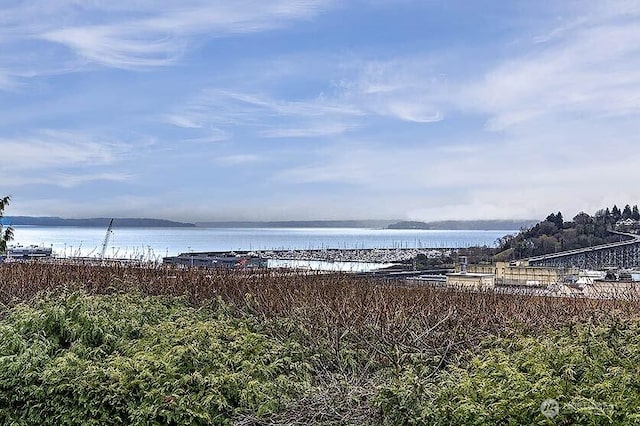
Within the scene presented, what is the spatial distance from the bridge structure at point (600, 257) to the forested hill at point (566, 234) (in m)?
2.23

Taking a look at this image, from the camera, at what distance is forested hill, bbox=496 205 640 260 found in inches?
1204

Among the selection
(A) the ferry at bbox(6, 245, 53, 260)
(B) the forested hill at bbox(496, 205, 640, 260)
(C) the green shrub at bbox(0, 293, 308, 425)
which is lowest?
(C) the green shrub at bbox(0, 293, 308, 425)

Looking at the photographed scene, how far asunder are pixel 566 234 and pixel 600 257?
7.43m

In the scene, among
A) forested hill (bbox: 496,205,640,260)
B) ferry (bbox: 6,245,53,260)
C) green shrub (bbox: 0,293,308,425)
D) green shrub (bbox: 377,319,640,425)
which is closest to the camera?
green shrub (bbox: 377,319,640,425)

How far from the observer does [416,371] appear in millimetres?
5891

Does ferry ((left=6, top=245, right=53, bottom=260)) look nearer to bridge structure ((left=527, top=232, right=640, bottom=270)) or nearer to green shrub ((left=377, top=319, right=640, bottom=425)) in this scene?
green shrub ((left=377, top=319, right=640, bottom=425))

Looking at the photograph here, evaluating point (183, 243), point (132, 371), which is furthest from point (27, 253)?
point (183, 243)

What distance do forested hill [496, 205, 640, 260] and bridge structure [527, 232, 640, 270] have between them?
2233mm

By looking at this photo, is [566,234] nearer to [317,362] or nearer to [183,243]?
[317,362]

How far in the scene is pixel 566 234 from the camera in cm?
3381

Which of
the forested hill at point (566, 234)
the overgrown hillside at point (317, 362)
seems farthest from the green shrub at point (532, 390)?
the forested hill at point (566, 234)

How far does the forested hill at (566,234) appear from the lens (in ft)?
100

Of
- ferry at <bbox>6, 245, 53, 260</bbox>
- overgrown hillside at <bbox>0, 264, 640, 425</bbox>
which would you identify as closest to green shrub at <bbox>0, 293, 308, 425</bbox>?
overgrown hillside at <bbox>0, 264, 640, 425</bbox>

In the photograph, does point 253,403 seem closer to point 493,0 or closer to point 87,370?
point 87,370
